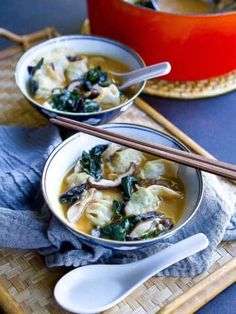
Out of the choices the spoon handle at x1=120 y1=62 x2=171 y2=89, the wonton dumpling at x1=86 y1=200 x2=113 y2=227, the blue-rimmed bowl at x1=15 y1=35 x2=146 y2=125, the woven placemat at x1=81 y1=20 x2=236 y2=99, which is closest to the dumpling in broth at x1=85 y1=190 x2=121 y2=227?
the wonton dumpling at x1=86 y1=200 x2=113 y2=227

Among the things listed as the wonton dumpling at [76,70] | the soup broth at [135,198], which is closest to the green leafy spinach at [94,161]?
the soup broth at [135,198]

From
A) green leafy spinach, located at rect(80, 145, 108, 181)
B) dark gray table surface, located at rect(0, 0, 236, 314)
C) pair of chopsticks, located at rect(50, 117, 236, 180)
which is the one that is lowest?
dark gray table surface, located at rect(0, 0, 236, 314)

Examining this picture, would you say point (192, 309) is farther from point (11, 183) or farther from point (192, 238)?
point (11, 183)

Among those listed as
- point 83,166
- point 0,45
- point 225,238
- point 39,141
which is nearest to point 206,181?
point 225,238

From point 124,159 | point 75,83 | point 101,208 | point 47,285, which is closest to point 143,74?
point 75,83

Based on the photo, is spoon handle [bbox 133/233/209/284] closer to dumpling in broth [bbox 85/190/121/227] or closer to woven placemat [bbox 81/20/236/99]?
dumpling in broth [bbox 85/190/121/227]

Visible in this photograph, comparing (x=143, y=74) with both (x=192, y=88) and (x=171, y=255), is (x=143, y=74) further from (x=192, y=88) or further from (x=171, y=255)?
(x=171, y=255)
